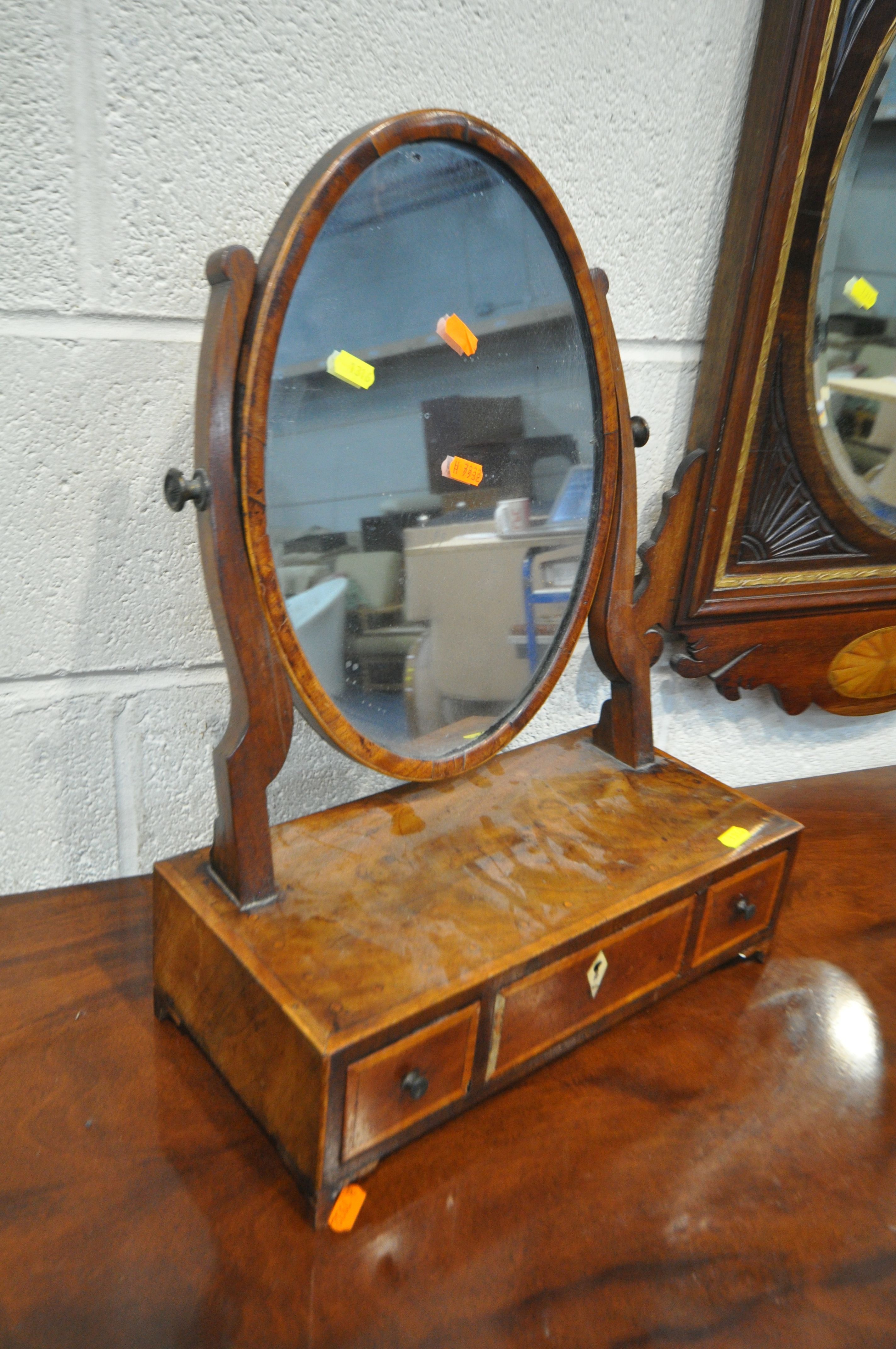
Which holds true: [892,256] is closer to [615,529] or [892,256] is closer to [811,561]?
[811,561]

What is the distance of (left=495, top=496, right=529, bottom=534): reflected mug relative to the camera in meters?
0.62

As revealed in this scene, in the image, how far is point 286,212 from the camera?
1.56ft

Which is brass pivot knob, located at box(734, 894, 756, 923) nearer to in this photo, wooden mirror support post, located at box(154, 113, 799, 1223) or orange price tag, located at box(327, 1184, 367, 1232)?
wooden mirror support post, located at box(154, 113, 799, 1223)

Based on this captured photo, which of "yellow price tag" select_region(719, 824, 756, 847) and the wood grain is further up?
the wood grain

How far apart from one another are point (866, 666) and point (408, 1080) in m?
0.73

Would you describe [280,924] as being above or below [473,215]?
below

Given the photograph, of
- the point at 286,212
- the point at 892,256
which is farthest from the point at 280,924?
the point at 892,256

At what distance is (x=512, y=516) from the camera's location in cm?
63

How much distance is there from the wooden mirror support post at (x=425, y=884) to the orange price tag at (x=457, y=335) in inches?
4.1

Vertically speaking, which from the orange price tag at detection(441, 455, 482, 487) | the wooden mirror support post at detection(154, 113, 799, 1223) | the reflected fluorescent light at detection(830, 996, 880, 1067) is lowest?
the reflected fluorescent light at detection(830, 996, 880, 1067)

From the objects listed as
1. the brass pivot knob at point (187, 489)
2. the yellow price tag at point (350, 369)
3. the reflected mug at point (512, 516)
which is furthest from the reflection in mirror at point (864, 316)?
the brass pivot knob at point (187, 489)

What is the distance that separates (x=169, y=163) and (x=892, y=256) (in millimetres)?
642

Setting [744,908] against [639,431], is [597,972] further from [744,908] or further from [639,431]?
[639,431]

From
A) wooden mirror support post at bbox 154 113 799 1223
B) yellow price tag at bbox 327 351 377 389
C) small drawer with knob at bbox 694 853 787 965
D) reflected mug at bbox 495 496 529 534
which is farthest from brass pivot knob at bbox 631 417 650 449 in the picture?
small drawer with knob at bbox 694 853 787 965
